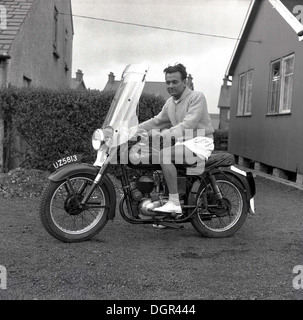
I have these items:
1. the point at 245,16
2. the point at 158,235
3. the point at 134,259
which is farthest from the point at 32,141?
the point at 245,16

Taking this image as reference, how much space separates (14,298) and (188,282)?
1.35 meters

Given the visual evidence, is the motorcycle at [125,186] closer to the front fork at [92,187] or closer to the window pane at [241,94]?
the front fork at [92,187]

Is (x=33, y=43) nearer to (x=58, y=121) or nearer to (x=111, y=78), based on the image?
(x=58, y=121)

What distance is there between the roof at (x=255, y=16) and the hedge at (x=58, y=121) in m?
4.90

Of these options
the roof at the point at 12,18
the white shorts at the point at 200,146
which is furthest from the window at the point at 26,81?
the white shorts at the point at 200,146

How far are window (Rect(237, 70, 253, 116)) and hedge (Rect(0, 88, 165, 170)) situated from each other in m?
8.38

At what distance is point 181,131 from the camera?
4.78 m

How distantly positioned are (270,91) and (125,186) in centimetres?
1002

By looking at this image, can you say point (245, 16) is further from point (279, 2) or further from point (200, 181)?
point (200, 181)

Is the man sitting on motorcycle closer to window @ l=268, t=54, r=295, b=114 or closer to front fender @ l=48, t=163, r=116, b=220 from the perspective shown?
front fender @ l=48, t=163, r=116, b=220

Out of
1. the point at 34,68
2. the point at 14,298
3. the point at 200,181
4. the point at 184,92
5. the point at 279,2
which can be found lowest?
the point at 14,298

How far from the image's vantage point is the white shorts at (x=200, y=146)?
16.0 ft

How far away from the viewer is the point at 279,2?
520 inches
